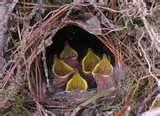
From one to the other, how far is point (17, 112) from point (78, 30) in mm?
524

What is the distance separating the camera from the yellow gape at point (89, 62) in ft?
6.45

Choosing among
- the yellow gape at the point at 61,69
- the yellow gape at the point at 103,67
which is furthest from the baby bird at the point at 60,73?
the yellow gape at the point at 103,67

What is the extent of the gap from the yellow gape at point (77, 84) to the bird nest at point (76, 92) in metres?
0.03

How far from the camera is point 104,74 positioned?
1.88m

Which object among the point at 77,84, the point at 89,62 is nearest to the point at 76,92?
the point at 77,84

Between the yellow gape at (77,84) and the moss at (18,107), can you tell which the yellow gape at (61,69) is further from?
the moss at (18,107)

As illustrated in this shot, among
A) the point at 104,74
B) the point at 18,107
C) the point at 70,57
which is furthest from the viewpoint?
the point at 70,57

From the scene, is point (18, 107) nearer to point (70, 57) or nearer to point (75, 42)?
point (70, 57)

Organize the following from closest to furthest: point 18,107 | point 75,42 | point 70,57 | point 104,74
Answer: point 18,107 → point 104,74 → point 70,57 → point 75,42

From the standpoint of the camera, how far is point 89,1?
6.03 feet

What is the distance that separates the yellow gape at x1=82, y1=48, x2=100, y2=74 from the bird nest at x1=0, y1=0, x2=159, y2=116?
8cm

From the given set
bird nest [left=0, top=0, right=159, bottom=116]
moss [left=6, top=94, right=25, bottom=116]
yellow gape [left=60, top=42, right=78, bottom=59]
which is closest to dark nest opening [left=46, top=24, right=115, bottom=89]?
yellow gape [left=60, top=42, right=78, bottom=59]

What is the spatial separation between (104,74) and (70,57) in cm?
20

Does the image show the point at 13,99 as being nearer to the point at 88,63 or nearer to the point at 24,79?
the point at 24,79
